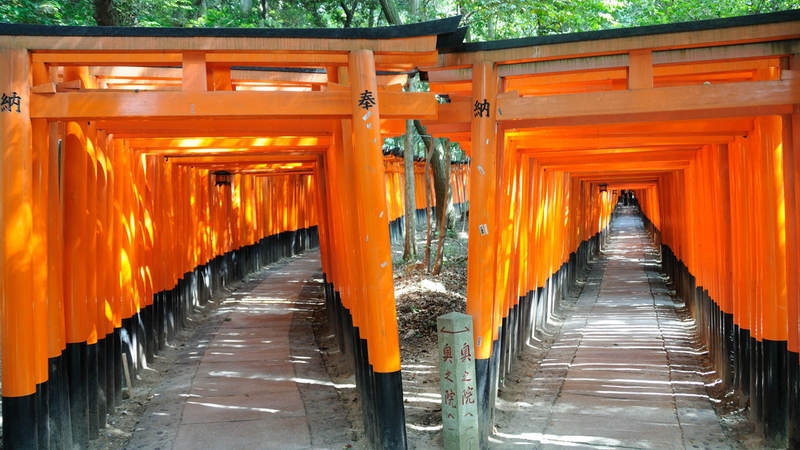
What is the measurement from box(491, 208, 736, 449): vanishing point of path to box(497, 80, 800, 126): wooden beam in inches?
121

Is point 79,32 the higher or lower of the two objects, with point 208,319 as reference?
higher

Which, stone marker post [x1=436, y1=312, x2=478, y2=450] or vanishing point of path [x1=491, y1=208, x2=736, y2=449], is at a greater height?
stone marker post [x1=436, y1=312, x2=478, y2=450]

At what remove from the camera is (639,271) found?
70.6 feet

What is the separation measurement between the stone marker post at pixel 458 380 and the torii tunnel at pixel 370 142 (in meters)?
0.40

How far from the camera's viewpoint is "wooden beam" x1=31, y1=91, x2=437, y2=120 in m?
5.33

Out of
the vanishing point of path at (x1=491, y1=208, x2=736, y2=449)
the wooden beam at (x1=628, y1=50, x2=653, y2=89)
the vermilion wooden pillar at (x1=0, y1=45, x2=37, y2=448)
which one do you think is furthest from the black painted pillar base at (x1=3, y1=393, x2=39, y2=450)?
the wooden beam at (x1=628, y1=50, x2=653, y2=89)

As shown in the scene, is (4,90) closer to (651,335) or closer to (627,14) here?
(651,335)

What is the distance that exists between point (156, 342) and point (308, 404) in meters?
3.75

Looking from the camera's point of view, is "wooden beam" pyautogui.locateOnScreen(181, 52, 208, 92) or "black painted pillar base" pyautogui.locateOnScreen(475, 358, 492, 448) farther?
"black painted pillar base" pyautogui.locateOnScreen(475, 358, 492, 448)

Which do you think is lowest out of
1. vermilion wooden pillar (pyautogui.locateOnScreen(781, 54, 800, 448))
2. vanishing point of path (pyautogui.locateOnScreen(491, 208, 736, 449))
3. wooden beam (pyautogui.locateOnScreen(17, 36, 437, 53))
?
vanishing point of path (pyautogui.locateOnScreen(491, 208, 736, 449))

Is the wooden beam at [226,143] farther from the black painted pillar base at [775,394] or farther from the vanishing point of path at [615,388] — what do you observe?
the black painted pillar base at [775,394]

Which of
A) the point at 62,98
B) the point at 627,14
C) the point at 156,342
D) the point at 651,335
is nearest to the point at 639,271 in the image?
the point at 627,14

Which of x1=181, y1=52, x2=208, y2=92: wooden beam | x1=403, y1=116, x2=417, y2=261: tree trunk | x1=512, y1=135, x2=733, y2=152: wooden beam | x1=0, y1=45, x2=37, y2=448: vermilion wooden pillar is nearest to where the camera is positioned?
x1=0, y1=45, x2=37, y2=448: vermilion wooden pillar

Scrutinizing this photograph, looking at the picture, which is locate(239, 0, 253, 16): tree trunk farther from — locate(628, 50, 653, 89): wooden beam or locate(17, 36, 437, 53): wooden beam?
locate(628, 50, 653, 89): wooden beam
